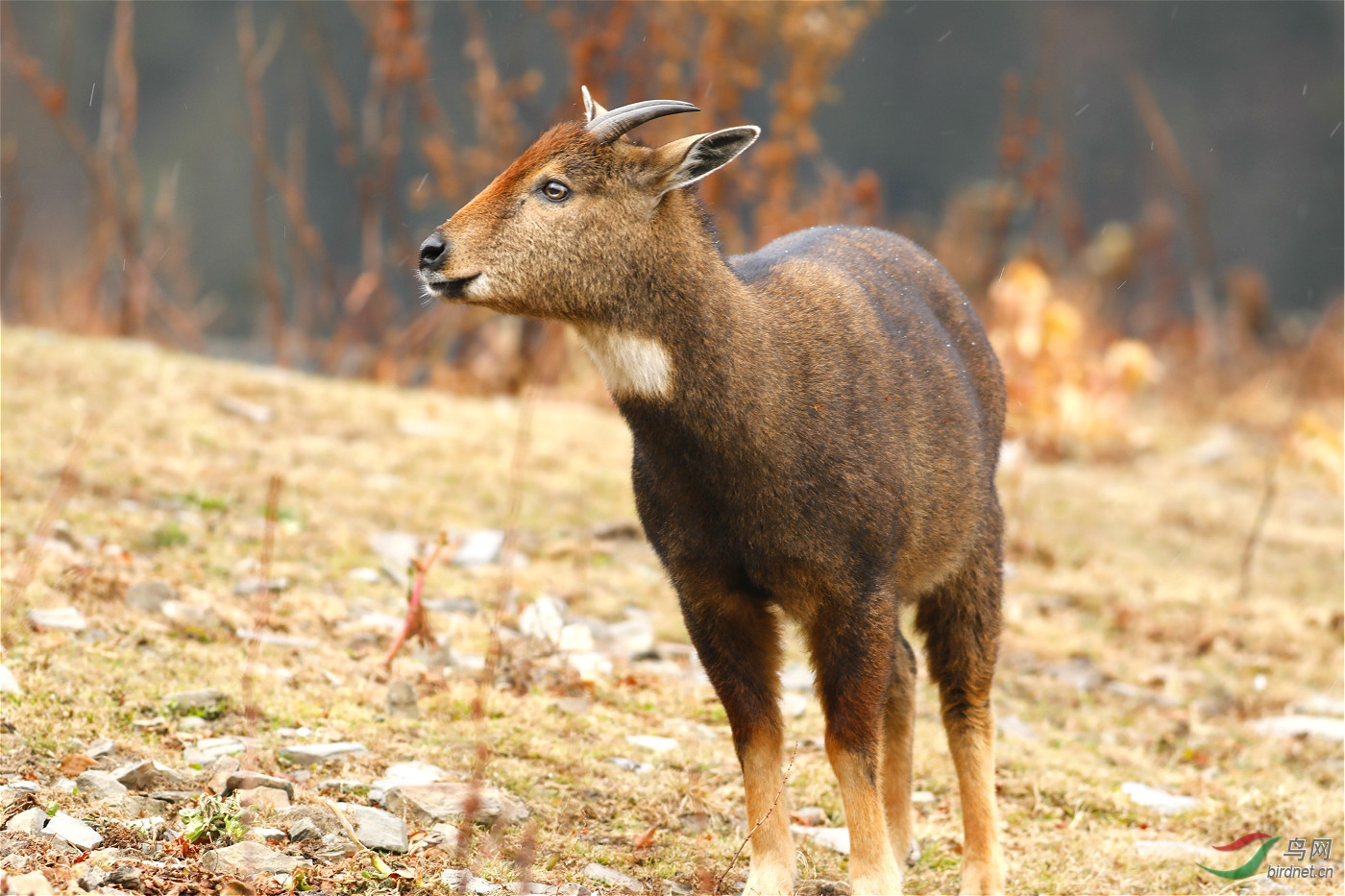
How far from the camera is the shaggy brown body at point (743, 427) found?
389 cm

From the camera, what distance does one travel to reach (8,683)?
14.8 ft

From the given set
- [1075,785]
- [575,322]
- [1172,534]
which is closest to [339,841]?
[575,322]

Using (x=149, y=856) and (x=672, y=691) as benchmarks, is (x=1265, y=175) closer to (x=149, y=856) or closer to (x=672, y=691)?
(x=672, y=691)

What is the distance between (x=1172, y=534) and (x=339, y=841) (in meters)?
6.94

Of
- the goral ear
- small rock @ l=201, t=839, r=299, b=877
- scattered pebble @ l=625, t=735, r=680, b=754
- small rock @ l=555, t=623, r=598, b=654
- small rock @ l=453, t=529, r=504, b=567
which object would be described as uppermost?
the goral ear

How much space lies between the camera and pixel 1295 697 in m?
6.62

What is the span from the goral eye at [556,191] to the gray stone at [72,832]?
2.09 meters

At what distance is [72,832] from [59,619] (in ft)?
5.53

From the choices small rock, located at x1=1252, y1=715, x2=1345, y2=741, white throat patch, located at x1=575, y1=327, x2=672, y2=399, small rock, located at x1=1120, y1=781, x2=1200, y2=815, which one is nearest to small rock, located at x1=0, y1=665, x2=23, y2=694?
white throat patch, located at x1=575, y1=327, x2=672, y2=399

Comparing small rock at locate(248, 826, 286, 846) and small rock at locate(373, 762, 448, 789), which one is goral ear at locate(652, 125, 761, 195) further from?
small rock at locate(248, 826, 286, 846)

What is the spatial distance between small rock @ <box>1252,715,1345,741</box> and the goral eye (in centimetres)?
414

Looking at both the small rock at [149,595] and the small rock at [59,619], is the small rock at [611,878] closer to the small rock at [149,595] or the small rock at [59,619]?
the small rock at [59,619]

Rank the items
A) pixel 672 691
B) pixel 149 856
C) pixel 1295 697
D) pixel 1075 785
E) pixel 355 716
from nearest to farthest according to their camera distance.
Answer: pixel 149 856 < pixel 355 716 < pixel 1075 785 < pixel 672 691 < pixel 1295 697

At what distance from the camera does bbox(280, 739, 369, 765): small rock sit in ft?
14.4
